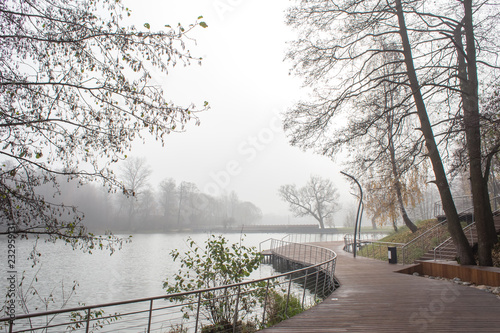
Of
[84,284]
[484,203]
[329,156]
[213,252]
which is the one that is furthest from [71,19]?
[84,284]

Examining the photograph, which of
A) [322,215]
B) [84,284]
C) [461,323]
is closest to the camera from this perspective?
[461,323]

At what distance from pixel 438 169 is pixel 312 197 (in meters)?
49.4

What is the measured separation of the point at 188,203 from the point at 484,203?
70.2 m

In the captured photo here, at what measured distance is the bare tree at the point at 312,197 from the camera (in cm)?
5844

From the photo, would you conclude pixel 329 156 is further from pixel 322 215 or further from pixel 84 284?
pixel 322 215

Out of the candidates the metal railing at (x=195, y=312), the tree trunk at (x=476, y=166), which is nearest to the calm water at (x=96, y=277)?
the metal railing at (x=195, y=312)

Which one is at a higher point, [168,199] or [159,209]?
[168,199]

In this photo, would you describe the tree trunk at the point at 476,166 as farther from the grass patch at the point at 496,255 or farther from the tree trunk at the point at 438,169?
the grass patch at the point at 496,255

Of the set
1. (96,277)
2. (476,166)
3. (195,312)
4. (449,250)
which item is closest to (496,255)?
(449,250)

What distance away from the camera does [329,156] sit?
1080 cm

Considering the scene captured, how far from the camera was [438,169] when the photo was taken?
1027 cm

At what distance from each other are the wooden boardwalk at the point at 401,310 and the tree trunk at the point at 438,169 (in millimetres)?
1805

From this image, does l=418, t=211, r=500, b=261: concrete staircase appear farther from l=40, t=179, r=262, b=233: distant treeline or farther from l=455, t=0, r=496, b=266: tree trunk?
l=40, t=179, r=262, b=233: distant treeline

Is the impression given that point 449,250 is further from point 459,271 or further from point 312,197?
point 312,197
